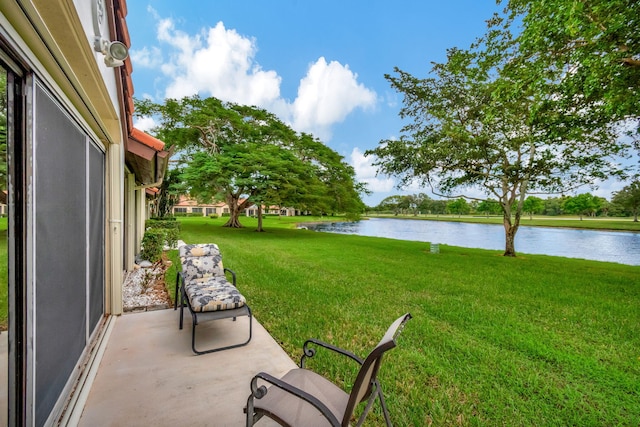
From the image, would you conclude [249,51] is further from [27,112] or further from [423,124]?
[27,112]

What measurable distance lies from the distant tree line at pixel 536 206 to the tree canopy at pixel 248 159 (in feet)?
86.1

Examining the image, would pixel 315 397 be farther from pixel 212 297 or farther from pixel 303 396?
pixel 212 297

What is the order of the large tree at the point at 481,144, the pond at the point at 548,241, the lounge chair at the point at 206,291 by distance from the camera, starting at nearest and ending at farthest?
the lounge chair at the point at 206,291 → the large tree at the point at 481,144 → the pond at the point at 548,241

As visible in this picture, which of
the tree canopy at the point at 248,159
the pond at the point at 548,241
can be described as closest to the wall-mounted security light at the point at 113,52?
the tree canopy at the point at 248,159

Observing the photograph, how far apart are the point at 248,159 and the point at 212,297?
13075mm

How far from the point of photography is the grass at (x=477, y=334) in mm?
2480

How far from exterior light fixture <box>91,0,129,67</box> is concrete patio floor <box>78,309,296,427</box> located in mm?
2617

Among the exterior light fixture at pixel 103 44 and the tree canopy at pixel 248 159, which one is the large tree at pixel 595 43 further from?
the tree canopy at pixel 248 159

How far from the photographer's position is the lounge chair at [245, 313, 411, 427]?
150cm

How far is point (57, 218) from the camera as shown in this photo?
6.31 feet

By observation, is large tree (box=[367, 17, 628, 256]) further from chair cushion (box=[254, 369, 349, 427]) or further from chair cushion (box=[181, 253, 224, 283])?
chair cushion (box=[254, 369, 349, 427])

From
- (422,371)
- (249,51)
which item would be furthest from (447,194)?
(249,51)

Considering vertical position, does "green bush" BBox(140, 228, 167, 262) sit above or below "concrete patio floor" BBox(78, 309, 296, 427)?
above

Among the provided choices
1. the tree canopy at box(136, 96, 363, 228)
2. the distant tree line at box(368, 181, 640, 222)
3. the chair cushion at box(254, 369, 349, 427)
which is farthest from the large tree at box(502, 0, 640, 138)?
the distant tree line at box(368, 181, 640, 222)
